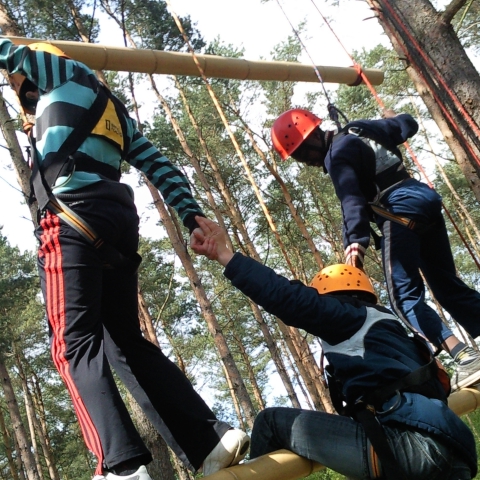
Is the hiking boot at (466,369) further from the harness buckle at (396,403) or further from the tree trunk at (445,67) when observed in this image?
the tree trunk at (445,67)

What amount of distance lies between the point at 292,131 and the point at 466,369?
163 cm

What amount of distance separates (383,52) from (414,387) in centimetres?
2284

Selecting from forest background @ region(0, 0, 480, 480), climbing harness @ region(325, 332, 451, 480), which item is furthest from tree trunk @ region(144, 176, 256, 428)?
climbing harness @ region(325, 332, 451, 480)

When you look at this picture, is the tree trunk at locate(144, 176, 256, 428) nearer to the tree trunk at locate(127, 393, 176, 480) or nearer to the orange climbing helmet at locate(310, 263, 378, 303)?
the tree trunk at locate(127, 393, 176, 480)

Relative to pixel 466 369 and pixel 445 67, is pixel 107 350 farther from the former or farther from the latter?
pixel 445 67

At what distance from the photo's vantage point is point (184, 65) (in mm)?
4441

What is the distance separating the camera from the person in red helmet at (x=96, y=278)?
1998mm

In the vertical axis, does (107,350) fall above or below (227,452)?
above

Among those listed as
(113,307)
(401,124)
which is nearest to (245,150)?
(401,124)

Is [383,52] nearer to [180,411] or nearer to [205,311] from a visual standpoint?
[205,311]

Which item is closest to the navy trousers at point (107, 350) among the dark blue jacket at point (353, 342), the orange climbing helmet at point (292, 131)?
the dark blue jacket at point (353, 342)

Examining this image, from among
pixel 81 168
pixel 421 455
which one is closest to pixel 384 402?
pixel 421 455

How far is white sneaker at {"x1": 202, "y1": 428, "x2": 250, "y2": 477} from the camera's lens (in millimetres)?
2139

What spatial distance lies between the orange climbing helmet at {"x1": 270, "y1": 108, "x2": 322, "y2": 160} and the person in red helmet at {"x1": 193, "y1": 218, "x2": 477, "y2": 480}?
1.60m
